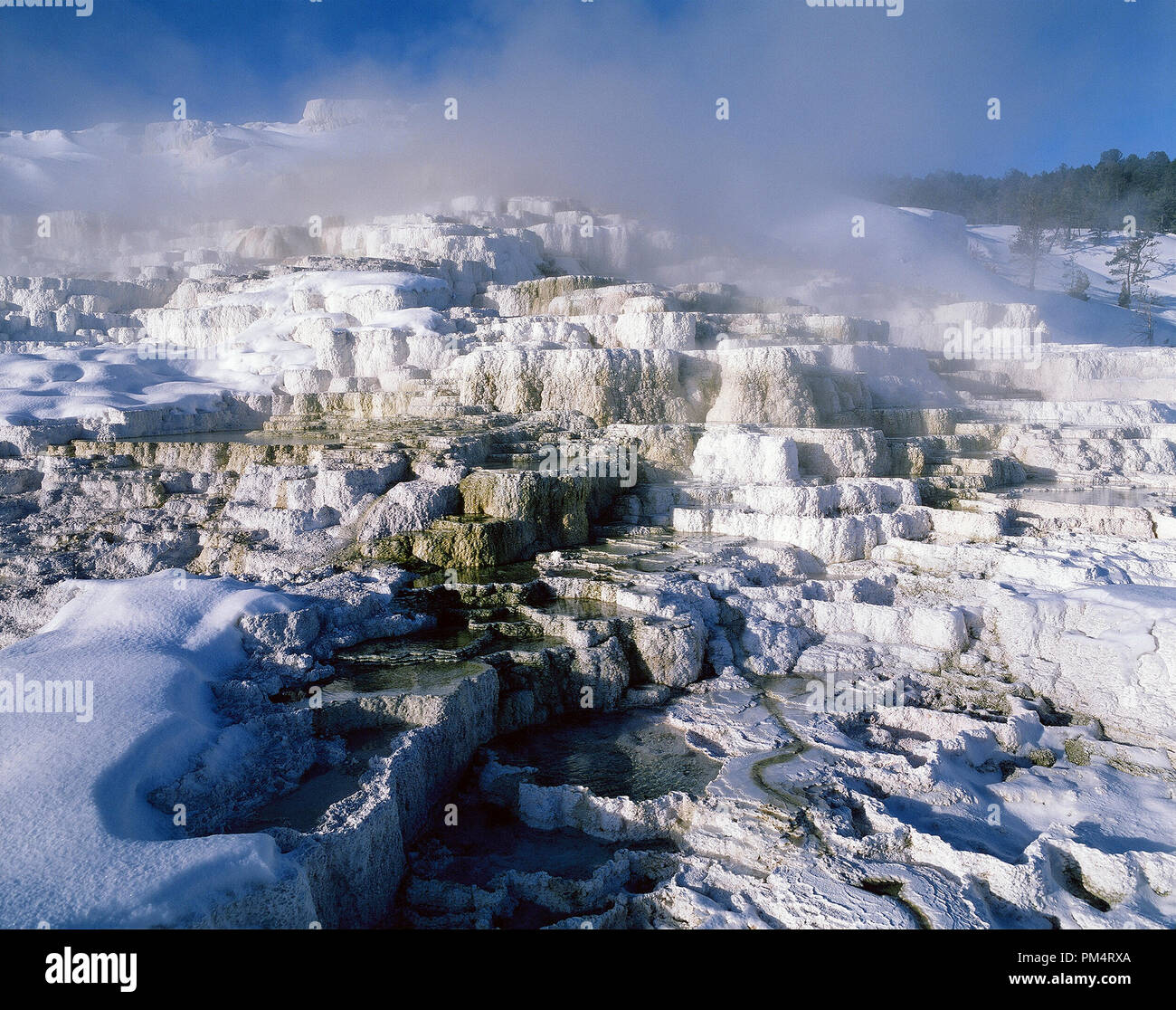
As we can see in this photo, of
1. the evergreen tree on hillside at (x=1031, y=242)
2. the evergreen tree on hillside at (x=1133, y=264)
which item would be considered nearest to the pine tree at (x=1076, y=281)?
the evergreen tree on hillside at (x=1133, y=264)

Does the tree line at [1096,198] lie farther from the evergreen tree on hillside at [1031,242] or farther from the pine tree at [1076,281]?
the pine tree at [1076,281]

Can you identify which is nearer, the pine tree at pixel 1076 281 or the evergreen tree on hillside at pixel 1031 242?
the pine tree at pixel 1076 281

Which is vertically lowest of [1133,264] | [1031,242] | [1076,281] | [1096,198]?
[1076,281]

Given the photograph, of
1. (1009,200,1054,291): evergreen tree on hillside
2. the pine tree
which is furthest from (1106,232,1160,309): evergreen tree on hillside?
(1009,200,1054,291): evergreen tree on hillside

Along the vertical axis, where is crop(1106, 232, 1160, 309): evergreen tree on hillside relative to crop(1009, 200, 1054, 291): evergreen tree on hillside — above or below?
below

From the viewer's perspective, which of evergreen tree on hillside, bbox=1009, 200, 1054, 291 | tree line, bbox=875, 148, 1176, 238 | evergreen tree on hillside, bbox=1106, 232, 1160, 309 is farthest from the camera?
tree line, bbox=875, 148, 1176, 238

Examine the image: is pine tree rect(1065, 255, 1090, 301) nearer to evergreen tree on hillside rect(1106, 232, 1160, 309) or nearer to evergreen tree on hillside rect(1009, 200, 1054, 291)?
evergreen tree on hillside rect(1106, 232, 1160, 309)

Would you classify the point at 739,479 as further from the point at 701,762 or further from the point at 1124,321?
the point at 1124,321

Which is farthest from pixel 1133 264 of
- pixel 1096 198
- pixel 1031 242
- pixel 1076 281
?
pixel 1096 198

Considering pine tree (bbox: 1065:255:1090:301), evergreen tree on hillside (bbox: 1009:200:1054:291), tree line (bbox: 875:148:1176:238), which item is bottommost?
pine tree (bbox: 1065:255:1090:301)

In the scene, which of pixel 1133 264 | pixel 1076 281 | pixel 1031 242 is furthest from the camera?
pixel 1031 242

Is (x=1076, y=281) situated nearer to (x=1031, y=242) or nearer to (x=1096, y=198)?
(x=1031, y=242)

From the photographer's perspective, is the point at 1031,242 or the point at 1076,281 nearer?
the point at 1076,281
